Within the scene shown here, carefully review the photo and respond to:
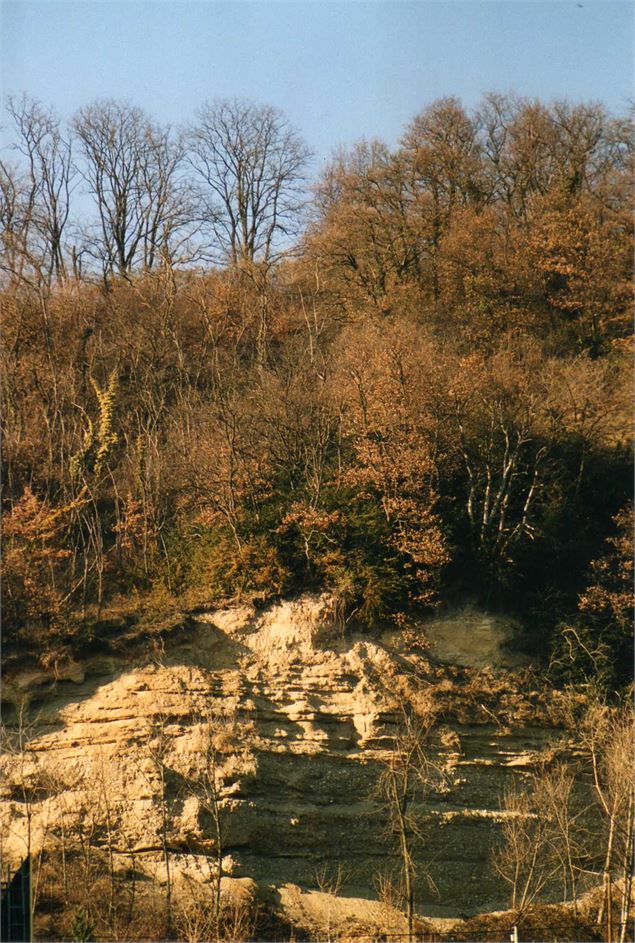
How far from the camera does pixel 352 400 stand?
2494 cm

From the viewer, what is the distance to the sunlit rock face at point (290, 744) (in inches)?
819

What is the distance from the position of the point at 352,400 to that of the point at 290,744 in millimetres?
7903

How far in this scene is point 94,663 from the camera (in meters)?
22.3

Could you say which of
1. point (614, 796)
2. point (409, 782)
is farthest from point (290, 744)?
point (614, 796)

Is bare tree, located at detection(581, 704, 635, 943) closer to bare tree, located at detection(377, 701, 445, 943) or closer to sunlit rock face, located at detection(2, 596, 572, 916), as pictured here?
sunlit rock face, located at detection(2, 596, 572, 916)

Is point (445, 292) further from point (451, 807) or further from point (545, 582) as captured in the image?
point (451, 807)

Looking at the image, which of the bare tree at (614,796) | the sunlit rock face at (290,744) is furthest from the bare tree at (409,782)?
the bare tree at (614,796)

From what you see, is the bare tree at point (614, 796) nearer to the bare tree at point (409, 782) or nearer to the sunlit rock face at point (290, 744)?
the sunlit rock face at point (290, 744)

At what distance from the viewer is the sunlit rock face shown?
20812 mm

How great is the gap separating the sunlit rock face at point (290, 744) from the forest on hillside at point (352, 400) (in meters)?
0.91

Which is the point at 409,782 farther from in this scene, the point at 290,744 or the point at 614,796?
the point at 614,796

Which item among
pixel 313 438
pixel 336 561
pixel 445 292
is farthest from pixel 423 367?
pixel 445 292

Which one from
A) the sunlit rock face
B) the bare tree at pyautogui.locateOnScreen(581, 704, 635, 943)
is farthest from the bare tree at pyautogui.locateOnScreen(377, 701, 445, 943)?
the bare tree at pyautogui.locateOnScreen(581, 704, 635, 943)

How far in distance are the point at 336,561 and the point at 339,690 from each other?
273 centimetres
